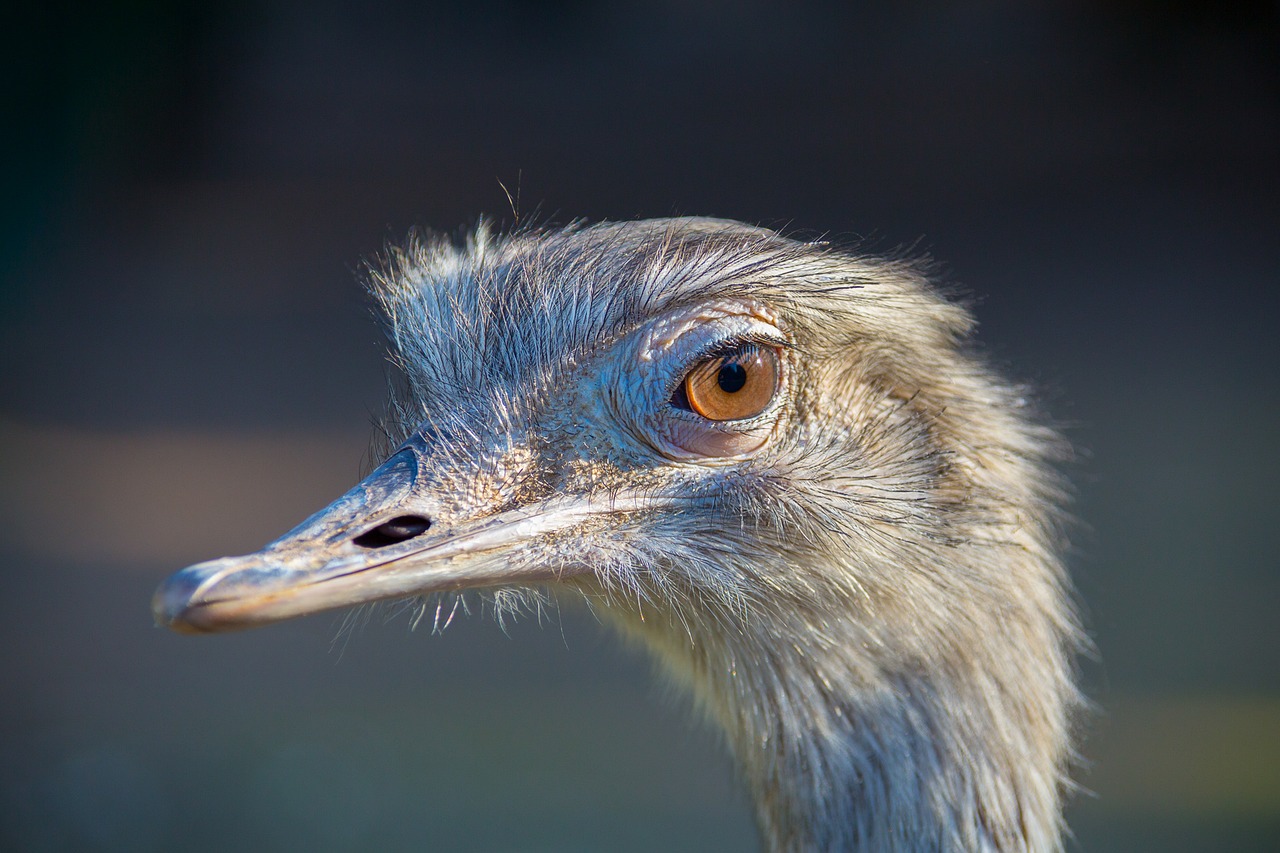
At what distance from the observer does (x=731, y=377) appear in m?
1.48

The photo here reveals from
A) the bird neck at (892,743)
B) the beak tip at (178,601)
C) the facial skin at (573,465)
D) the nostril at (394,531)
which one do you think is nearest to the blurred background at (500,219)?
the bird neck at (892,743)

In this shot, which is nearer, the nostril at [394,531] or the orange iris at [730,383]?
the nostril at [394,531]

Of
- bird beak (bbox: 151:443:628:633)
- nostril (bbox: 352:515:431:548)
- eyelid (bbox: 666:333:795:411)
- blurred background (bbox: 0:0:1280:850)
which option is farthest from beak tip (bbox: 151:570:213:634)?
blurred background (bbox: 0:0:1280:850)

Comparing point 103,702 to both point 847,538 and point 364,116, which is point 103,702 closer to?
point 364,116

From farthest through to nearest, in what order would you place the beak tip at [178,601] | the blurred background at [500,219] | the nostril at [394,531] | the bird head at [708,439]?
the blurred background at [500,219] < the bird head at [708,439] < the nostril at [394,531] < the beak tip at [178,601]

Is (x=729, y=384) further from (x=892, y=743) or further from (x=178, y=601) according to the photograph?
(x=178, y=601)

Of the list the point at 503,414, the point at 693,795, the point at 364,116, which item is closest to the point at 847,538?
the point at 503,414

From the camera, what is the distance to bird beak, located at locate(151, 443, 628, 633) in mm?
1184

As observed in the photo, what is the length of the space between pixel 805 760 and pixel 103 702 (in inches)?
131

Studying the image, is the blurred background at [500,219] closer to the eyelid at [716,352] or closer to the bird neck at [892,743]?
the bird neck at [892,743]

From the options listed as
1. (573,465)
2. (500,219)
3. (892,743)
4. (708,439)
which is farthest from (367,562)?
(500,219)

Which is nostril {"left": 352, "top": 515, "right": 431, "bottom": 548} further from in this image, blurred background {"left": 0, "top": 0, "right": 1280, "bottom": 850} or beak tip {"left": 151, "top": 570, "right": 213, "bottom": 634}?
blurred background {"left": 0, "top": 0, "right": 1280, "bottom": 850}

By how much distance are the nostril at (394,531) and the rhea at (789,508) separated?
2.5 inches

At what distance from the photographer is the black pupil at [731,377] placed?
4.85 ft
